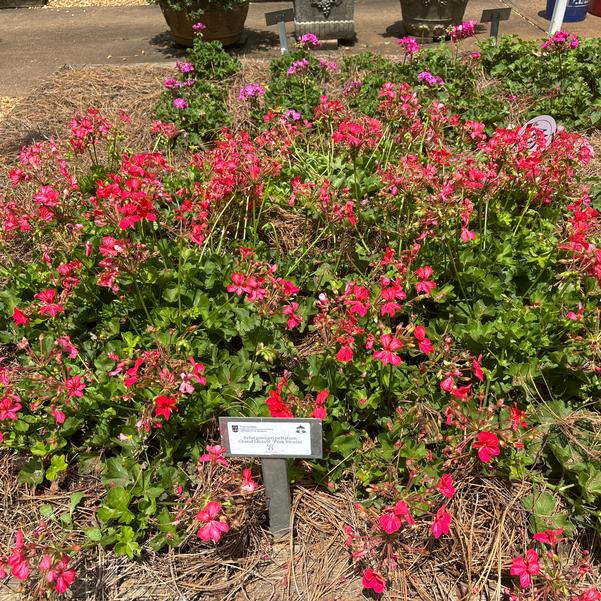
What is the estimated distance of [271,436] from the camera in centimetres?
172

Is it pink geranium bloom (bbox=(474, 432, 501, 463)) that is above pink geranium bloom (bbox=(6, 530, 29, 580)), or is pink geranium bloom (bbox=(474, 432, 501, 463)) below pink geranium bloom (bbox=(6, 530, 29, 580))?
above

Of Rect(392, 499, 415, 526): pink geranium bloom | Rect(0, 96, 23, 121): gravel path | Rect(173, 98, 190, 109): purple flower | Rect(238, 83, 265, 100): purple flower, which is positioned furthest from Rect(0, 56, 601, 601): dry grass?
Rect(0, 96, 23, 121): gravel path

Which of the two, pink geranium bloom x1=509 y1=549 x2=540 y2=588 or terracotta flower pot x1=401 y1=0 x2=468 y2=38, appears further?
terracotta flower pot x1=401 y1=0 x2=468 y2=38

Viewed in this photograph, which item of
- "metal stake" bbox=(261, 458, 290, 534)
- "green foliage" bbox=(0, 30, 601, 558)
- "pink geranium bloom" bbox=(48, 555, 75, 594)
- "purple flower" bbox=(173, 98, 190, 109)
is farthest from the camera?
"purple flower" bbox=(173, 98, 190, 109)

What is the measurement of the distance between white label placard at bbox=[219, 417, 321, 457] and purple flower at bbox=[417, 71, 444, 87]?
372 centimetres

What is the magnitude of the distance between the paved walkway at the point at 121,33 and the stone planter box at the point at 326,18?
0.98 ft

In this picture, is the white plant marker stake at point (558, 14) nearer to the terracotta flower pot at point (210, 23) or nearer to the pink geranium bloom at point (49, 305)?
the terracotta flower pot at point (210, 23)

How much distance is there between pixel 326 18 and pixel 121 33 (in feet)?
10.8

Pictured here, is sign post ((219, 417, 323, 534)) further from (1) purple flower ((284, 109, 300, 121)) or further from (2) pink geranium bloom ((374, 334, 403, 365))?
(1) purple flower ((284, 109, 300, 121))

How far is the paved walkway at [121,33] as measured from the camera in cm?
683

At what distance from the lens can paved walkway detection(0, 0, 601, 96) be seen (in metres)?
6.83

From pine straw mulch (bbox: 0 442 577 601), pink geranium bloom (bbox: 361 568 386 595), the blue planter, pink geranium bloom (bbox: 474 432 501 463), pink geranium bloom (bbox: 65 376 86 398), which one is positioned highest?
the blue planter

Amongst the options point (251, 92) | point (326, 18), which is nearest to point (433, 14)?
point (326, 18)

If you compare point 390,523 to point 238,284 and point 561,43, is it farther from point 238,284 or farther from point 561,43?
point 561,43
